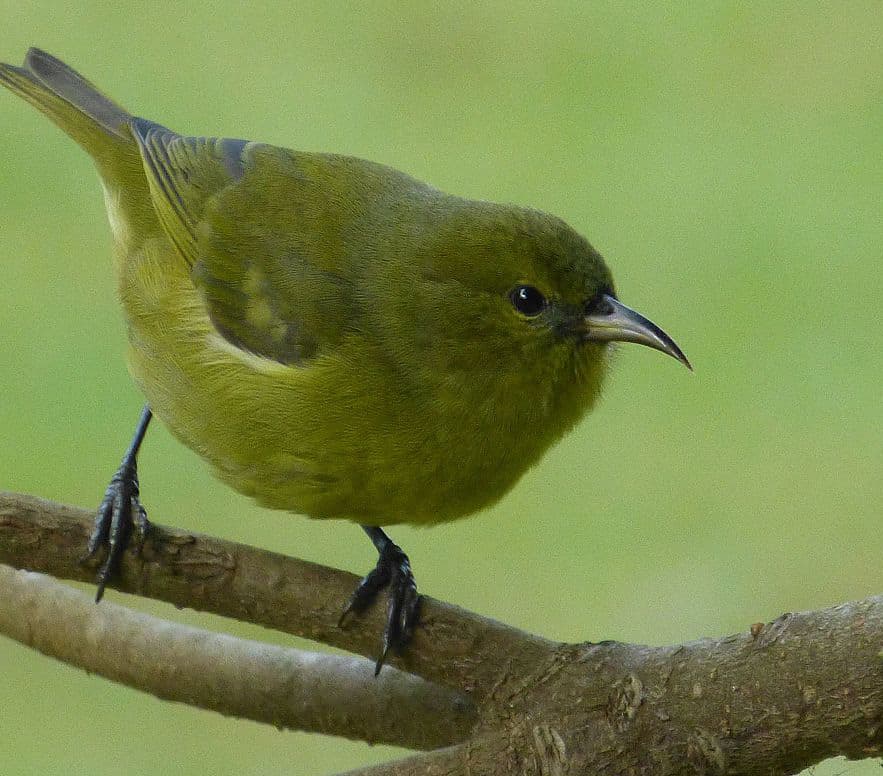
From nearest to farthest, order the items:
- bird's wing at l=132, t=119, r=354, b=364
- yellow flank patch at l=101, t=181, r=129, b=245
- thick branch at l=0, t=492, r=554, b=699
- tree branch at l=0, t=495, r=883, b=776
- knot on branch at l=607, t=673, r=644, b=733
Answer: tree branch at l=0, t=495, r=883, b=776, knot on branch at l=607, t=673, r=644, b=733, thick branch at l=0, t=492, r=554, b=699, bird's wing at l=132, t=119, r=354, b=364, yellow flank patch at l=101, t=181, r=129, b=245

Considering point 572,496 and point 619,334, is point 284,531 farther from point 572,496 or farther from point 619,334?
point 619,334

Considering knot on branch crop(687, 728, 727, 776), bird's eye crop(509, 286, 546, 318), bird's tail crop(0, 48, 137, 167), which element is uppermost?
bird's tail crop(0, 48, 137, 167)

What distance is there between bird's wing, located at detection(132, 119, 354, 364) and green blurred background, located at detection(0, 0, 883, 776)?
3.93ft

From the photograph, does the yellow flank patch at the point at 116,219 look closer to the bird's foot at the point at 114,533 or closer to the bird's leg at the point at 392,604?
the bird's foot at the point at 114,533

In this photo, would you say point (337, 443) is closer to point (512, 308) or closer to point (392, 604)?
point (392, 604)

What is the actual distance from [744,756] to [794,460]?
2.71 metres

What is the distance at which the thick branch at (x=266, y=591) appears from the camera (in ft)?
8.43

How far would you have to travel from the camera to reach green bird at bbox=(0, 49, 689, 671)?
2771 millimetres

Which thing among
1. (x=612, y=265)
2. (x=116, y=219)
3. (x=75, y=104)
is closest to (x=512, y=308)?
(x=116, y=219)

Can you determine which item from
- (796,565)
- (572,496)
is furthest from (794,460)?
(572,496)

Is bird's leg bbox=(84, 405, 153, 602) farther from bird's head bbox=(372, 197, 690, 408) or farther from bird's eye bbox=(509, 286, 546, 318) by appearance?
bird's eye bbox=(509, 286, 546, 318)

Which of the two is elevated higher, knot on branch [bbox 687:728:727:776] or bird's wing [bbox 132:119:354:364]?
bird's wing [bbox 132:119:354:364]

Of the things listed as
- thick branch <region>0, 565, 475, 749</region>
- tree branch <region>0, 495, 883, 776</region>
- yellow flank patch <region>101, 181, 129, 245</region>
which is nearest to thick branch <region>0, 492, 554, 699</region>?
tree branch <region>0, 495, 883, 776</region>

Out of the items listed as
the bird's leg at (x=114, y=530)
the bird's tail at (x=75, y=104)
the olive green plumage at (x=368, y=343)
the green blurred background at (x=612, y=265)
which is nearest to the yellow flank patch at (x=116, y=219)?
the bird's tail at (x=75, y=104)
